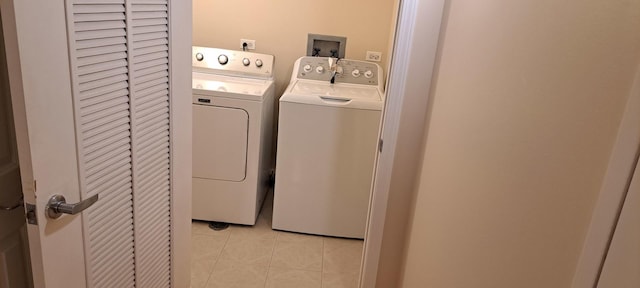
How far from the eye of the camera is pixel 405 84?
174 centimetres

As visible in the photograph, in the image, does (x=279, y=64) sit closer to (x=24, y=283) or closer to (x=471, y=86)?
(x=471, y=86)

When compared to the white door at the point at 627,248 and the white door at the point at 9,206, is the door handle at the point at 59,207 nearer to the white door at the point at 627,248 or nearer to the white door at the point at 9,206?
the white door at the point at 9,206

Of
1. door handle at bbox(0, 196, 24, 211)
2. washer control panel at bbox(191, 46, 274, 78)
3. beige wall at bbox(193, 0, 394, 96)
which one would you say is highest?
beige wall at bbox(193, 0, 394, 96)

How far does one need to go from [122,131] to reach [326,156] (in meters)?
1.55

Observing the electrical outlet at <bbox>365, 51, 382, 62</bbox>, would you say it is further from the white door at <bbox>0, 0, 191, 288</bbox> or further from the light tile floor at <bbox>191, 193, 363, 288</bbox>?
the white door at <bbox>0, 0, 191, 288</bbox>

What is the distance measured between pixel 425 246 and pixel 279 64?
6.66 ft

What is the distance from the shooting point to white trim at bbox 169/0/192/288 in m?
1.50

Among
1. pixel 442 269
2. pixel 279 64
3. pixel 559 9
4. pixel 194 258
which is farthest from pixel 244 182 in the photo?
pixel 559 9

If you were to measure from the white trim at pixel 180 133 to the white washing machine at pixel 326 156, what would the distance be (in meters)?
0.97

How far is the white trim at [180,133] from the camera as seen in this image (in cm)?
150

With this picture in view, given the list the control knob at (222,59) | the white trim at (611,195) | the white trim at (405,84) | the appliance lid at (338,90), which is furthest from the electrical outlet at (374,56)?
the white trim at (611,195)

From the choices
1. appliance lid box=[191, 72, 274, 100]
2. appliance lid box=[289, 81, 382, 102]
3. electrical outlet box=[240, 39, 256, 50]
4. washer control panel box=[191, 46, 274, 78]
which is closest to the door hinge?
appliance lid box=[191, 72, 274, 100]

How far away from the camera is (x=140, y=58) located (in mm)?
1307

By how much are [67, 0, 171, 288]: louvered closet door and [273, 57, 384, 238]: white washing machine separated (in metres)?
1.16
